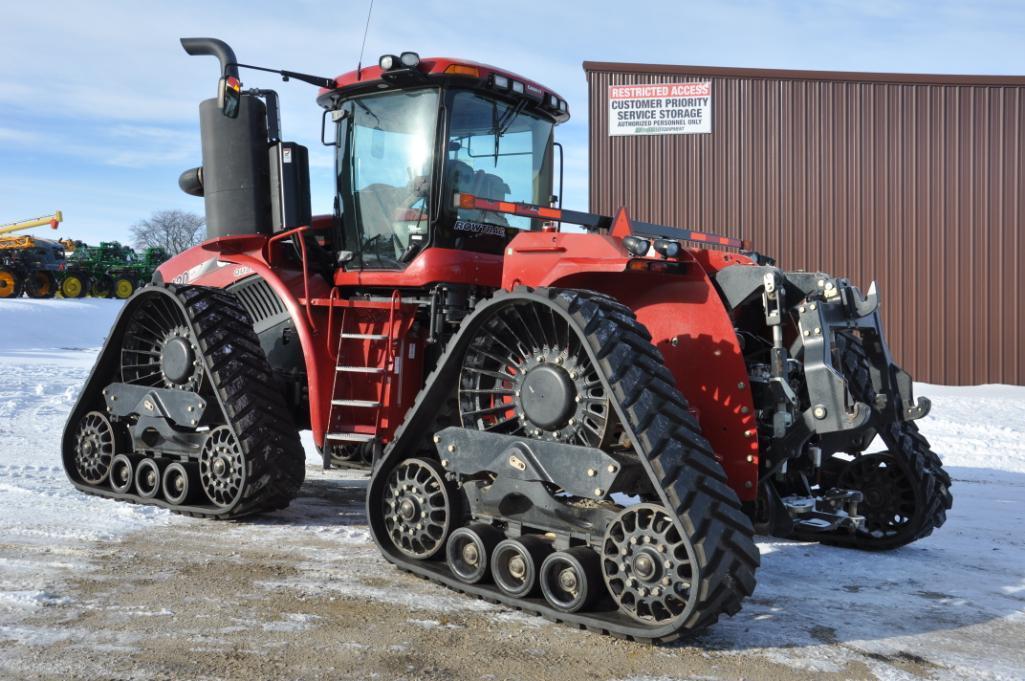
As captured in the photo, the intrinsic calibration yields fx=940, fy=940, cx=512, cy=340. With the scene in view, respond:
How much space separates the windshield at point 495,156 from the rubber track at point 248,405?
1653 millimetres

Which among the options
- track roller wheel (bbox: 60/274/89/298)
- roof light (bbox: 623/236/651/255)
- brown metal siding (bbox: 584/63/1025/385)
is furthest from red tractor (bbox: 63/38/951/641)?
track roller wheel (bbox: 60/274/89/298)

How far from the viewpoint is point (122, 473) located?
261 inches

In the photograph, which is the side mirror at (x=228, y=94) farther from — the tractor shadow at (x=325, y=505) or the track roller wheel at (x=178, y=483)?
the tractor shadow at (x=325, y=505)

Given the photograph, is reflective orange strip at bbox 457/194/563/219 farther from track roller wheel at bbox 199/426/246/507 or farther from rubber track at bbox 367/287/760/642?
track roller wheel at bbox 199/426/246/507

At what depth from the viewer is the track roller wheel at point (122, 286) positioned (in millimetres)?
35906

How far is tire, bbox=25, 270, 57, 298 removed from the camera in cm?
3272

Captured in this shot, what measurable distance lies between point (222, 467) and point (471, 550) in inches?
85.3

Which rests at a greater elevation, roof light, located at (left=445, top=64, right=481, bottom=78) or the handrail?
roof light, located at (left=445, top=64, right=481, bottom=78)

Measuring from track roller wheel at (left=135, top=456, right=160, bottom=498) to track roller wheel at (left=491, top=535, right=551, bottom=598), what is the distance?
9.92ft

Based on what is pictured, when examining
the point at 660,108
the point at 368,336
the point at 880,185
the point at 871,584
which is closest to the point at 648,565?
the point at 871,584

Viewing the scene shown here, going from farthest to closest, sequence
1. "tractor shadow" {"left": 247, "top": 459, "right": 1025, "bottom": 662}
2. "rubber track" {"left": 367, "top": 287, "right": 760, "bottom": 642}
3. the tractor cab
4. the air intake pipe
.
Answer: the air intake pipe
the tractor cab
"tractor shadow" {"left": 247, "top": 459, "right": 1025, "bottom": 662}
"rubber track" {"left": 367, "top": 287, "right": 760, "bottom": 642}

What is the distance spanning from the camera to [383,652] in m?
3.78

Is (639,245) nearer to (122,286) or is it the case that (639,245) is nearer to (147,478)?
(147,478)

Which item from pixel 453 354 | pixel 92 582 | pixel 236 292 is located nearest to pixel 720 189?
pixel 236 292
